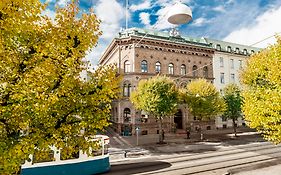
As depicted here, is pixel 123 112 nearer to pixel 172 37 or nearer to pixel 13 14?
pixel 172 37

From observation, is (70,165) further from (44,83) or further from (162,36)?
(162,36)

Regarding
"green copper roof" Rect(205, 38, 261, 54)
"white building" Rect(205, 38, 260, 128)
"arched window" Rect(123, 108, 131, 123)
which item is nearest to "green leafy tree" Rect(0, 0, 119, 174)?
"arched window" Rect(123, 108, 131, 123)

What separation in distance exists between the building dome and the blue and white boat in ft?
24.7

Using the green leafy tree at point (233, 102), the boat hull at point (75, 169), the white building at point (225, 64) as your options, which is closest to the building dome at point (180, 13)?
the boat hull at point (75, 169)

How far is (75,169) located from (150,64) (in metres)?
25.4

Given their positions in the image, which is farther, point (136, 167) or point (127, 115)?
point (127, 115)

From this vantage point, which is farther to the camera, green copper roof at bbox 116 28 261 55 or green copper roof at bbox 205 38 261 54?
green copper roof at bbox 205 38 261 54

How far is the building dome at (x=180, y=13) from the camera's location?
10.4 meters

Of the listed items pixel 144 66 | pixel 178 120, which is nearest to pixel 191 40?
pixel 144 66

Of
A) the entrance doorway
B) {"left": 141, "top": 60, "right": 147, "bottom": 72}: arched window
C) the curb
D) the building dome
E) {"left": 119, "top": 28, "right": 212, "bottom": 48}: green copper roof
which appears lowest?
the curb

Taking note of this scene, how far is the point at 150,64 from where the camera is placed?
→ 3572 centimetres

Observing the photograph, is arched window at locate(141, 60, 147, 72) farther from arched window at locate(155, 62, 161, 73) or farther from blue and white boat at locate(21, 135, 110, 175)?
blue and white boat at locate(21, 135, 110, 175)

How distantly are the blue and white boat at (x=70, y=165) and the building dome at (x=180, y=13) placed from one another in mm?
7518

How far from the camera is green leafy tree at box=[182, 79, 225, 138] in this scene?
28891mm
